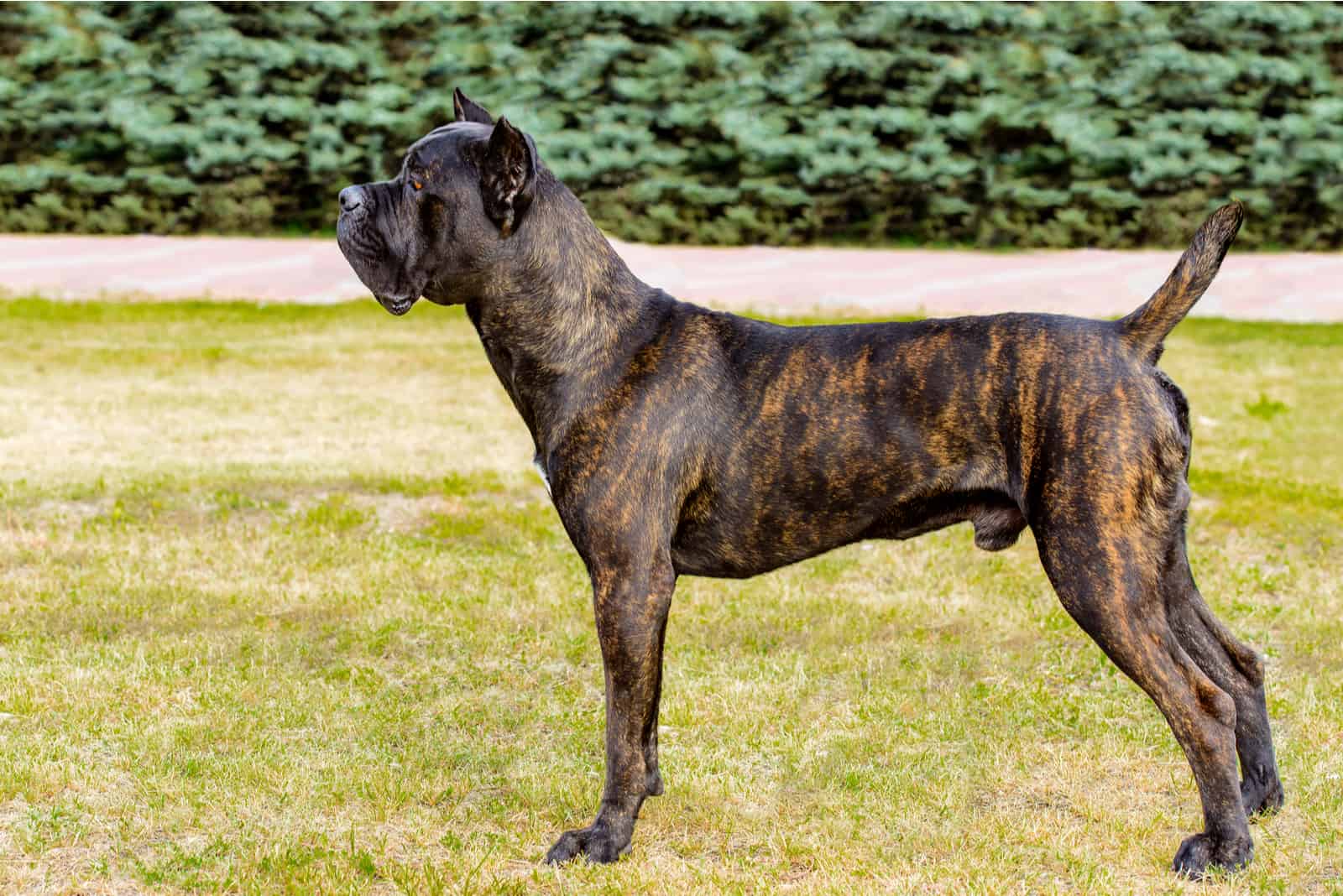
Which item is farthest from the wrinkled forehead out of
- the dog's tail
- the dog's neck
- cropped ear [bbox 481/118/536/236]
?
the dog's tail

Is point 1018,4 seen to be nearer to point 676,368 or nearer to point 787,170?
point 787,170

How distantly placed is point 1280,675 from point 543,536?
14.6 ft

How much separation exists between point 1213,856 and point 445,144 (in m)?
3.38

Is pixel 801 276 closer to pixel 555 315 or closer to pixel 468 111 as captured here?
pixel 468 111

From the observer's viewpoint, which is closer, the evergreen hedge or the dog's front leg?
the dog's front leg

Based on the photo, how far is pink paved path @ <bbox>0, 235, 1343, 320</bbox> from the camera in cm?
1823

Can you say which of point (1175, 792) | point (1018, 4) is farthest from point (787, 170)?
point (1175, 792)

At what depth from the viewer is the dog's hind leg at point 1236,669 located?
15.3 ft

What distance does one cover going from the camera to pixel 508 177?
4508mm

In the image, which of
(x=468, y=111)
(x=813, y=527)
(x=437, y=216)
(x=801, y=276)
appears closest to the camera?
(x=437, y=216)

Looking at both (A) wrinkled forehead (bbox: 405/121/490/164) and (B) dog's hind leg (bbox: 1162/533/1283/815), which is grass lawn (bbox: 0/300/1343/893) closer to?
(B) dog's hind leg (bbox: 1162/533/1283/815)

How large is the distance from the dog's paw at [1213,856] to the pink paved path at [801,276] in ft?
43.8

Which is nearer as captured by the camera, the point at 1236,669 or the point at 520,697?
the point at 1236,669

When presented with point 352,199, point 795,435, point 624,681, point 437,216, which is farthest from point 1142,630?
point 352,199
